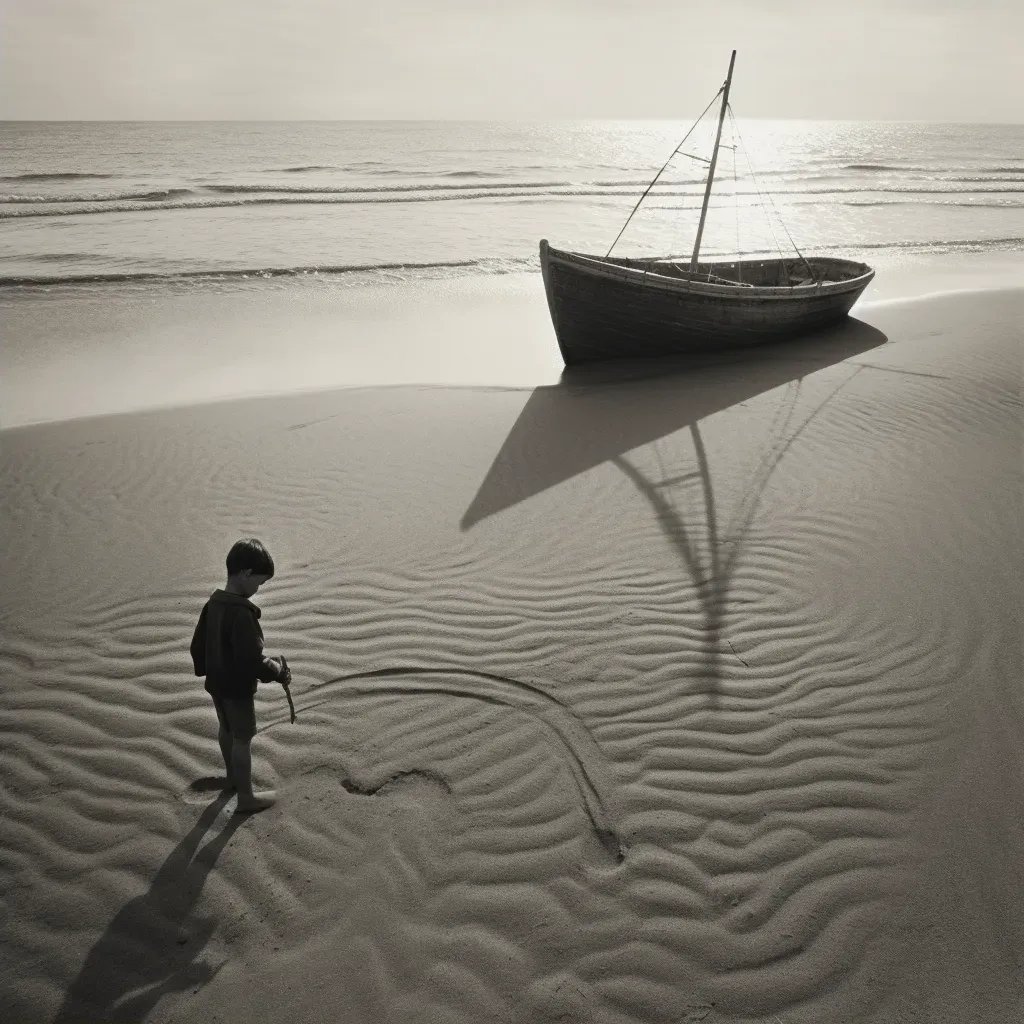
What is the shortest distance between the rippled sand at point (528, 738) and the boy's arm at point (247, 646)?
91 centimetres

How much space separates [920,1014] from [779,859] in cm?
85

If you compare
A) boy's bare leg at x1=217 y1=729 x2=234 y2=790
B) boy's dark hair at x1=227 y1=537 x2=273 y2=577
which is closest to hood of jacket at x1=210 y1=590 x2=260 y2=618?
boy's dark hair at x1=227 y1=537 x2=273 y2=577

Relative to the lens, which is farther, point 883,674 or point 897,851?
point 883,674

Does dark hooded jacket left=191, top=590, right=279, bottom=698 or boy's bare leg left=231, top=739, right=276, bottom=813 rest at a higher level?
dark hooded jacket left=191, top=590, right=279, bottom=698

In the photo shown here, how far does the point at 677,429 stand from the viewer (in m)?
9.86

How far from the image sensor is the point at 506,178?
47719mm

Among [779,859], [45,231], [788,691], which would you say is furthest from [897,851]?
[45,231]

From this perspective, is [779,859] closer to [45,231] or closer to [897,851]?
[897,851]

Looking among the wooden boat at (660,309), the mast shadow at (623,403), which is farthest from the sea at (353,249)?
the mast shadow at (623,403)

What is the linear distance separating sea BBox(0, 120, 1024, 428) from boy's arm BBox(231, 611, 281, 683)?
26.4ft

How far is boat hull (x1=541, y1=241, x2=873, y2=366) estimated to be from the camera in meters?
11.9

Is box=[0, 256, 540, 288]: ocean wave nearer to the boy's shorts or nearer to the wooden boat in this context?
the wooden boat

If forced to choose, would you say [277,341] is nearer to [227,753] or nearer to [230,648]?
[227,753]

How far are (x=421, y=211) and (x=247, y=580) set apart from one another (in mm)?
31878
